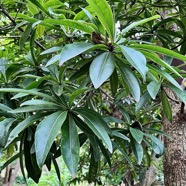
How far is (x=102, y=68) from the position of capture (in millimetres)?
491

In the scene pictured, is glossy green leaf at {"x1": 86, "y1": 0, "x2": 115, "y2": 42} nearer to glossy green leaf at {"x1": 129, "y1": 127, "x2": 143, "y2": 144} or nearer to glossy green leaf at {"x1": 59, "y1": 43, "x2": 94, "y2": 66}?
glossy green leaf at {"x1": 59, "y1": 43, "x2": 94, "y2": 66}

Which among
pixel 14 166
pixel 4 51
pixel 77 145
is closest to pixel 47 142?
pixel 77 145

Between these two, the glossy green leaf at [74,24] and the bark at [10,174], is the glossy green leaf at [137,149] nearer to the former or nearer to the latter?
the glossy green leaf at [74,24]

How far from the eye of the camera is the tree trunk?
86 cm

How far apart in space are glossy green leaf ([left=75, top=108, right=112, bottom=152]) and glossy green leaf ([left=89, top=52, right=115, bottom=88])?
11 centimetres

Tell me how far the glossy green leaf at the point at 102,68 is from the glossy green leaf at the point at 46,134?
111 millimetres

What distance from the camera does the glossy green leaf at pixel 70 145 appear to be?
498 millimetres

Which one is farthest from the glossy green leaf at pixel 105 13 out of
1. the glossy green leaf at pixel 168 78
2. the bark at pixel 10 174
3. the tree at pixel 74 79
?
the bark at pixel 10 174

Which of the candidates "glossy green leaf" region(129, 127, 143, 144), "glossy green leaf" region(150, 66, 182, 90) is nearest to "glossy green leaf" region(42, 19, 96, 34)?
"glossy green leaf" region(150, 66, 182, 90)

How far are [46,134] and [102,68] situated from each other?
0.15 metres

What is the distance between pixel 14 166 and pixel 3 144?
254cm

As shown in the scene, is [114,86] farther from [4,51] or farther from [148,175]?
[148,175]

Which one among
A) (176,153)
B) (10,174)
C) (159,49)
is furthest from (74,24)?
(10,174)

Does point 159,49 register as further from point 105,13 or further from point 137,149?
point 137,149
